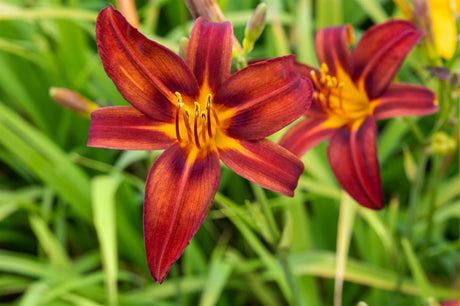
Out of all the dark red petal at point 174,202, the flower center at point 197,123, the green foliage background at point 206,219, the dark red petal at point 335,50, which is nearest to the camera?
the dark red petal at point 174,202

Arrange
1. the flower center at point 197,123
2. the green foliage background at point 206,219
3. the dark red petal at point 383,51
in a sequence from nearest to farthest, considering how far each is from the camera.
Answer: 1. the flower center at point 197,123
2. the dark red petal at point 383,51
3. the green foliage background at point 206,219

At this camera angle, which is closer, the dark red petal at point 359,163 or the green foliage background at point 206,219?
the dark red petal at point 359,163

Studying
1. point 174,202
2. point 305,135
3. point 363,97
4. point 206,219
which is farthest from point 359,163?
point 206,219

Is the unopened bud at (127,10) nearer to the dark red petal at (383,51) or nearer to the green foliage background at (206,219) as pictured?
the green foliage background at (206,219)

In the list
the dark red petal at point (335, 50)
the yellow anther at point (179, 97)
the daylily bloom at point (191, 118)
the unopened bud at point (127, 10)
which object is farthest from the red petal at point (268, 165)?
the unopened bud at point (127, 10)

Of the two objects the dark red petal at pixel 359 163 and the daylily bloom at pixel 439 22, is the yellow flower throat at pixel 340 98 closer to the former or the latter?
the dark red petal at pixel 359 163

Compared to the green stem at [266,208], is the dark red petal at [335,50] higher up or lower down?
higher up

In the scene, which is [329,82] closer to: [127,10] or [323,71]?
[323,71]

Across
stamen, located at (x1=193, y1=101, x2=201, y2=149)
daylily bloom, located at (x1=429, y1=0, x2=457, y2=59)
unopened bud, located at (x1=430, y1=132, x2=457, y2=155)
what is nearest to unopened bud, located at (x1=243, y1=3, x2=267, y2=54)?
stamen, located at (x1=193, y1=101, x2=201, y2=149)

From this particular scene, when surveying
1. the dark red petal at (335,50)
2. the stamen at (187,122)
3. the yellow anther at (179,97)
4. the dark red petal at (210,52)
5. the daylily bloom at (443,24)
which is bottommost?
the stamen at (187,122)
